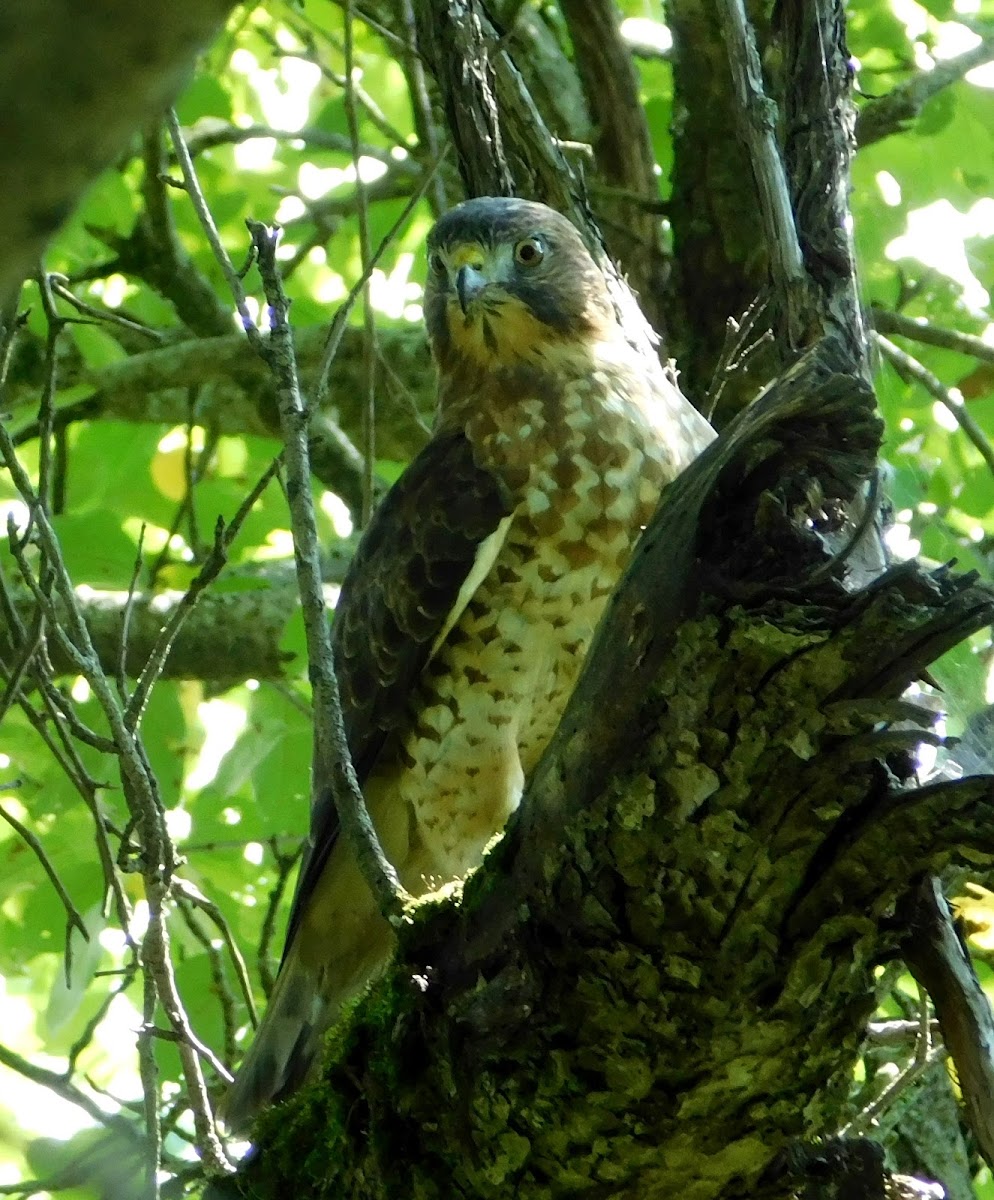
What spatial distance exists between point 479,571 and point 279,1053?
114cm

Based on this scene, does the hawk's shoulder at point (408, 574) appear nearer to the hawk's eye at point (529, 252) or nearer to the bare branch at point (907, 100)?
the hawk's eye at point (529, 252)

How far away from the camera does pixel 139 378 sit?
4902 millimetres

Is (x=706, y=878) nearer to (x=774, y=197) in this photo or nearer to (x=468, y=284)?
(x=774, y=197)

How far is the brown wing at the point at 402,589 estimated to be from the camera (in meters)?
3.37

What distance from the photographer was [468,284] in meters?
3.77

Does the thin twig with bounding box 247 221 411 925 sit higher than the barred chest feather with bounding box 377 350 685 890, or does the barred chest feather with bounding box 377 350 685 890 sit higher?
Answer: the barred chest feather with bounding box 377 350 685 890

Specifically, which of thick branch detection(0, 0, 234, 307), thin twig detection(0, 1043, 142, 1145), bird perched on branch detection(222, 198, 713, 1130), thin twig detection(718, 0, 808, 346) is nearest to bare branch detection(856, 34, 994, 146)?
bird perched on branch detection(222, 198, 713, 1130)

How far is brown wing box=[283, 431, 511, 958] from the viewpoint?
337 centimetres

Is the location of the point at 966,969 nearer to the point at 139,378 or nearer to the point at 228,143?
the point at 139,378

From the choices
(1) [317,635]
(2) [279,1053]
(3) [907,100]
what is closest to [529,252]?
(3) [907,100]

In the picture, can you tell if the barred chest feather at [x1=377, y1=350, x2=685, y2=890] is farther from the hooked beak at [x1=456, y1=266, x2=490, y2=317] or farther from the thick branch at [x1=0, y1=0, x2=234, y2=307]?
the thick branch at [x1=0, y1=0, x2=234, y2=307]

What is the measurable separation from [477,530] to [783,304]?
1.04 metres

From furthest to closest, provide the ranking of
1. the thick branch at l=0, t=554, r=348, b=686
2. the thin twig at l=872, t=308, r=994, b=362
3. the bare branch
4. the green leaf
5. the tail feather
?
the thick branch at l=0, t=554, r=348, b=686 → the thin twig at l=872, t=308, r=994, b=362 → the bare branch → the green leaf → the tail feather

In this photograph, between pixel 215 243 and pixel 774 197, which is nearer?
pixel 774 197
